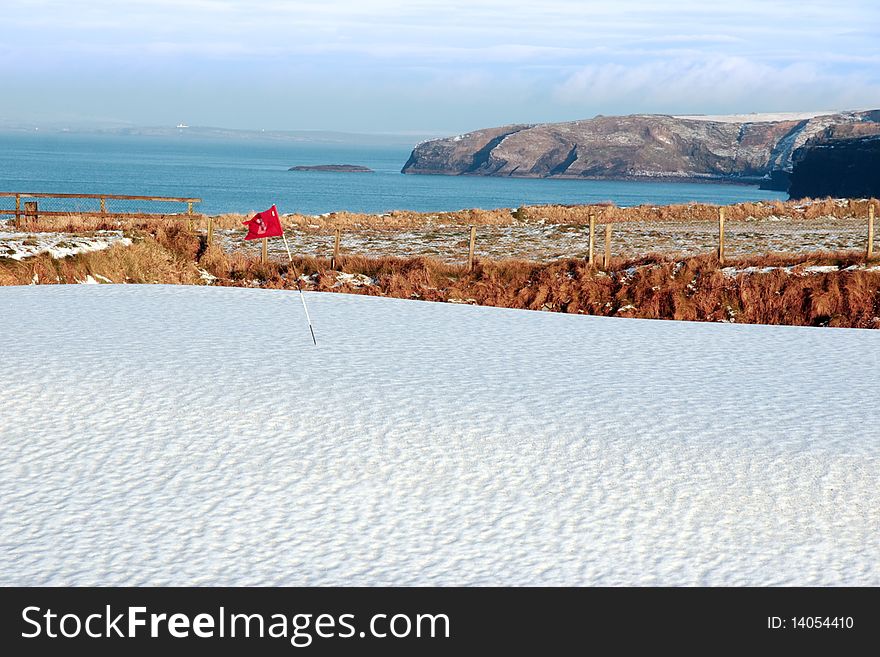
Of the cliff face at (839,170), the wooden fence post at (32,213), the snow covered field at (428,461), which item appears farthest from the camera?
the cliff face at (839,170)

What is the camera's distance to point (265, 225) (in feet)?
40.4

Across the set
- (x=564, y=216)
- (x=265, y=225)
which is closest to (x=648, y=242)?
(x=564, y=216)

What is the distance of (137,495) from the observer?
21.8 feet

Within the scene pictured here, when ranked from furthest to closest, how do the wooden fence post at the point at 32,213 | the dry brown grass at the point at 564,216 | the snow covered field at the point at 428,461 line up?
1. the dry brown grass at the point at 564,216
2. the wooden fence post at the point at 32,213
3. the snow covered field at the point at 428,461

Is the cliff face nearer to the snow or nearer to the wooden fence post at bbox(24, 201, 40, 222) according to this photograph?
the wooden fence post at bbox(24, 201, 40, 222)

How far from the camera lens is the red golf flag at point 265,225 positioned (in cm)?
1205

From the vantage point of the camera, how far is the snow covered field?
18.9 ft

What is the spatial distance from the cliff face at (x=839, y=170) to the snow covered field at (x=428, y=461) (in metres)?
160

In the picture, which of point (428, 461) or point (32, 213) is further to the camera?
point (32, 213)

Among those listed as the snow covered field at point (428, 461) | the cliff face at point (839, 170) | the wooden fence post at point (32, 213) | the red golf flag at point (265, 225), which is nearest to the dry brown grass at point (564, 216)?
the wooden fence post at point (32, 213)

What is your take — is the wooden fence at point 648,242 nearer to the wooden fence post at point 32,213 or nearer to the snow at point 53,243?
the snow at point 53,243

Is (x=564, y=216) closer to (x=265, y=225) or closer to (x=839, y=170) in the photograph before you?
(x=265, y=225)

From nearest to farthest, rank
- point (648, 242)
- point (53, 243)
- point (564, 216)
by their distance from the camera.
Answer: point (53, 243)
point (648, 242)
point (564, 216)

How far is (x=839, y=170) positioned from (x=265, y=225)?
551ft
